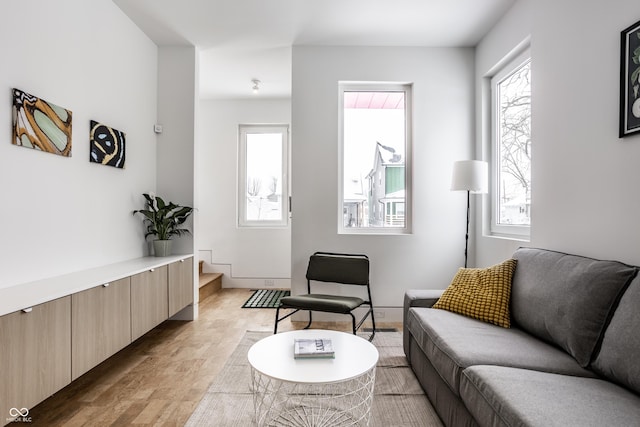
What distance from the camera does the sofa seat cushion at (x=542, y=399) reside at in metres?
1.05

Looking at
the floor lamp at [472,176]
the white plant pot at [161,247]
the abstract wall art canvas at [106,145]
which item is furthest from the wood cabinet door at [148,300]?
the floor lamp at [472,176]

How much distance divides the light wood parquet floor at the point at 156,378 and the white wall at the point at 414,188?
609mm

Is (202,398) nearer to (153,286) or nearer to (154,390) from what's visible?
(154,390)

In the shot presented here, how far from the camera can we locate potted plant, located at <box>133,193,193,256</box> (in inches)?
125

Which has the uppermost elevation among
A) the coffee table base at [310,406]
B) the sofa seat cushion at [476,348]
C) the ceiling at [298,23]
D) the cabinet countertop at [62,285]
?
the ceiling at [298,23]

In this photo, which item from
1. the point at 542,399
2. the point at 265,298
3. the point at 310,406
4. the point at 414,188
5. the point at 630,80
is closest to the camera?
the point at 542,399

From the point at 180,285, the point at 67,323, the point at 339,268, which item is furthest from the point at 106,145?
the point at 339,268

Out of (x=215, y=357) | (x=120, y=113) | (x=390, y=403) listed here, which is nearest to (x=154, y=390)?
(x=215, y=357)

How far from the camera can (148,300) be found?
2.61 meters

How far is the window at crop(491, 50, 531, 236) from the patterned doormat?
8.42 feet

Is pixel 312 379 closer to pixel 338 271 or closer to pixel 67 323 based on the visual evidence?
pixel 67 323

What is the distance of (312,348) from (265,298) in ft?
9.08

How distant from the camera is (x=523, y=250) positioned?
2217 mm

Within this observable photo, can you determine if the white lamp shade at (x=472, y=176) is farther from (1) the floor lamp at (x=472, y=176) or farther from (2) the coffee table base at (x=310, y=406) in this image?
(2) the coffee table base at (x=310, y=406)
